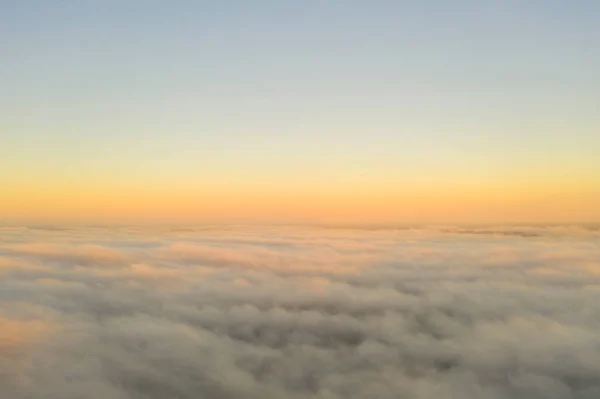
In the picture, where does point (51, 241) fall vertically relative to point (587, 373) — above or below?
above

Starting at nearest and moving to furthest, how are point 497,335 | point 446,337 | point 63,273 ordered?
point 497,335 → point 446,337 → point 63,273

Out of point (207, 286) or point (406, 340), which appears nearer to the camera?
point (406, 340)

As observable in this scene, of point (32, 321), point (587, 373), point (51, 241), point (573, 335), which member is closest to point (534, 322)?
point (573, 335)

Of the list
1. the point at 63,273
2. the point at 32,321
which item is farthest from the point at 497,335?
the point at 63,273

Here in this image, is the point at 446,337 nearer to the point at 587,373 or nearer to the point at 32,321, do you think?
the point at 587,373

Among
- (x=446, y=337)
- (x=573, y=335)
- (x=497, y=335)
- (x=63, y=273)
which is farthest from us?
(x=63, y=273)

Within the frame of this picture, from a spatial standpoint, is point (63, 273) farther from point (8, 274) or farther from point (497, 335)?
point (497, 335)

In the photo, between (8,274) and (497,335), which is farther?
(8,274)

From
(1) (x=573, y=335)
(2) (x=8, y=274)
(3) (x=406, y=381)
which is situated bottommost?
(3) (x=406, y=381)

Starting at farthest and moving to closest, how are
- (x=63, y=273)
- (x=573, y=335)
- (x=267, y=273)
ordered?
1. (x=267, y=273)
2. (x=63, y=273)
3. (x=573, y=335)

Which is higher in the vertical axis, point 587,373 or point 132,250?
point 132,250
